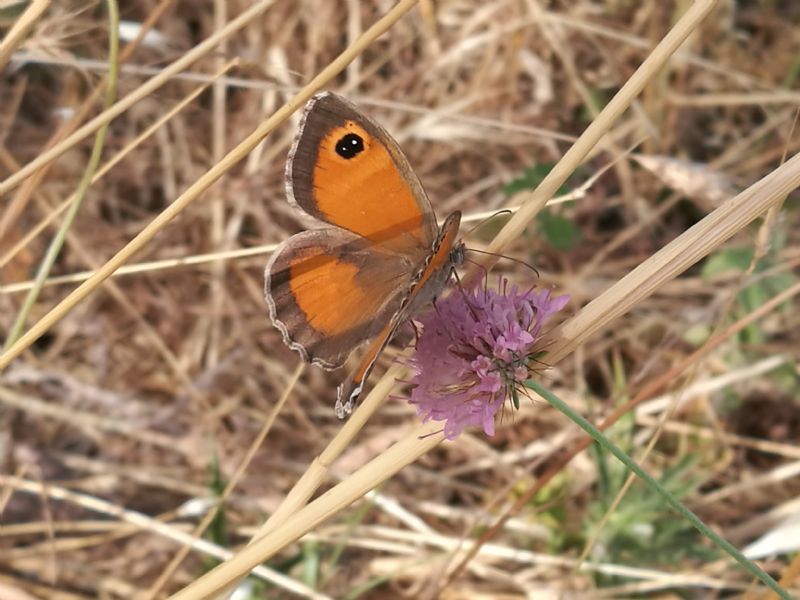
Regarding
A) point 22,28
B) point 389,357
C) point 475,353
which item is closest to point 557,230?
point 389,357

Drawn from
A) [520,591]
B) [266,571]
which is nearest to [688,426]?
[520,591]

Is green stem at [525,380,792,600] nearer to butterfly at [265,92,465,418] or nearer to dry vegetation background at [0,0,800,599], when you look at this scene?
butterfly at [265,92,465,418]

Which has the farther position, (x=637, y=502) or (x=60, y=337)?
(x=60, y=337)

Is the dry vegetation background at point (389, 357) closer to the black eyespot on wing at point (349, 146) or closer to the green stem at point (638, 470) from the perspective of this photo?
the black eyespot on wing at point (349, 146)

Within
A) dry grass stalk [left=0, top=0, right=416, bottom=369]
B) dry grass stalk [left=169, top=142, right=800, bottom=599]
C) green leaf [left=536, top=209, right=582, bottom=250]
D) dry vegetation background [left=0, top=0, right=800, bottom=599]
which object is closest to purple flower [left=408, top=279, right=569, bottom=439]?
dry grass stalk [left=169, top=142, right=800, bottom=599]

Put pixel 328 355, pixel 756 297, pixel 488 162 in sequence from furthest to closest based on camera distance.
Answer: pixel 488 162 < pixel 756 297 < pixel 328 355

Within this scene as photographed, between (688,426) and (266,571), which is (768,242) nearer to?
(688,426)

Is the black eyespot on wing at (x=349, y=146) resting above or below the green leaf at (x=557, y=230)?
below

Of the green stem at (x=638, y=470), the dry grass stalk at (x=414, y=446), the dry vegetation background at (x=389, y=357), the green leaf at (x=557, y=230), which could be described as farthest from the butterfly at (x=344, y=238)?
the green leaf at (x=557, y=230)

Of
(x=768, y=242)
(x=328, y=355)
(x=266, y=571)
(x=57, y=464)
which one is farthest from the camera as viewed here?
(x=57, y=464)
